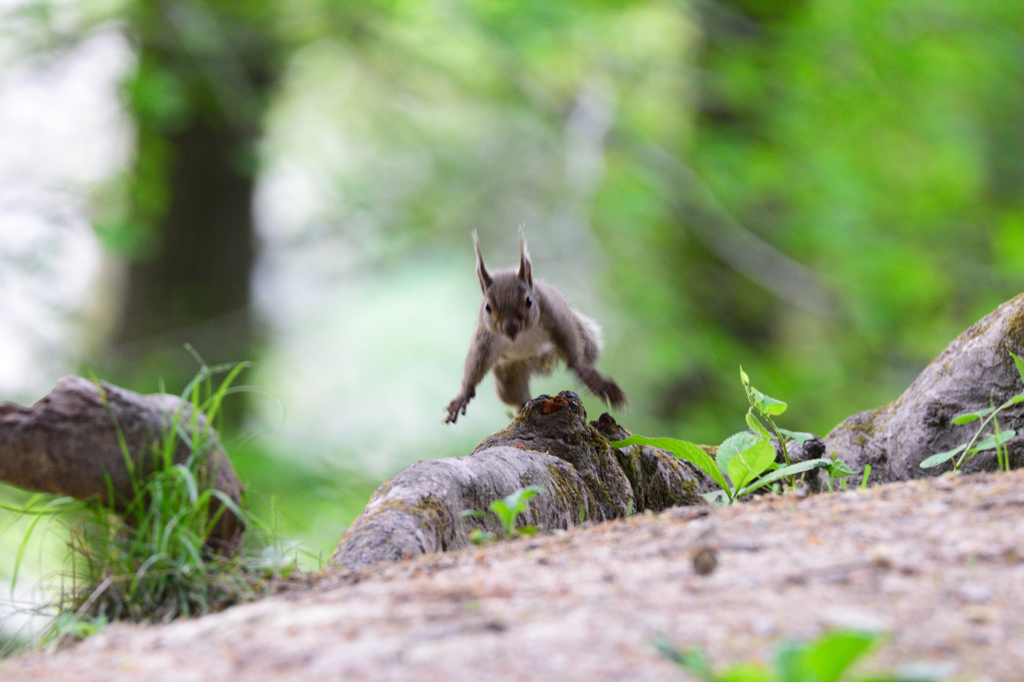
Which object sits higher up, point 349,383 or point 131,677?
point 349,383

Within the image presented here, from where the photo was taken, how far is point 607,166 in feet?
23.3

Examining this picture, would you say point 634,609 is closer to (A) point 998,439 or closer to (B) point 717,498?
(A) point 998,439

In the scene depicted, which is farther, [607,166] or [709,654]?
[607,166]

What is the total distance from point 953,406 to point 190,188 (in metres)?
6.10

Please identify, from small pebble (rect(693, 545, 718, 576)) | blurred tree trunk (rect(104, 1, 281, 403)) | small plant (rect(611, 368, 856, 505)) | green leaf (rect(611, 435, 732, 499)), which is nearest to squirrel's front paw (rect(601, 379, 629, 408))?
small plant (rect(611, 368, 856, 505))

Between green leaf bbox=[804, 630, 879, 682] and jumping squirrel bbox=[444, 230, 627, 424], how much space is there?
2230 millimetres

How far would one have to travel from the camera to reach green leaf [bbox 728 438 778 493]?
80.9 inches

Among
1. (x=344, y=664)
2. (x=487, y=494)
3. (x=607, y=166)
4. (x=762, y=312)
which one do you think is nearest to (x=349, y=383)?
(x=607, y=166)

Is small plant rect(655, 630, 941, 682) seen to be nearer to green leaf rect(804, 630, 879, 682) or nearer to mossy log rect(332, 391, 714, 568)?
green leaf rect(804, 630, 879, 682)

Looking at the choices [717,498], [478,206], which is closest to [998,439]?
[717,498]

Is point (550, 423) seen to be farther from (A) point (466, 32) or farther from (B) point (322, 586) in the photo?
(A) point (466, 32)

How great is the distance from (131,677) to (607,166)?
639 cm

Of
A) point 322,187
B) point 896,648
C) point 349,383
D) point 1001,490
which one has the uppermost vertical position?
point 322,187

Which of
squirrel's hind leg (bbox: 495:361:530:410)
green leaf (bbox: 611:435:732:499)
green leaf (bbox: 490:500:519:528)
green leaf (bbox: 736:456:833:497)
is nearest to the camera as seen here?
green leaf (bbox: 490:500:519:528)
